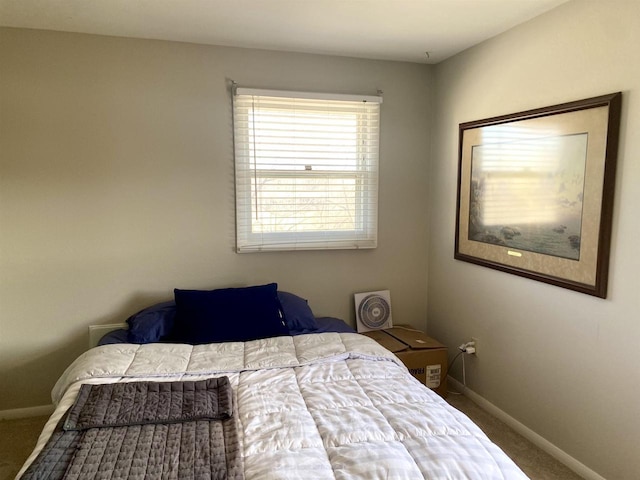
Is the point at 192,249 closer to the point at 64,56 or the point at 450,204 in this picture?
the point at 64,56

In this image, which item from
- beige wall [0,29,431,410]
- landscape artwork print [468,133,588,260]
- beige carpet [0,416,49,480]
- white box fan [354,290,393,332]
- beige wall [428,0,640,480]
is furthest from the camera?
white box fan [354,290,393,332]

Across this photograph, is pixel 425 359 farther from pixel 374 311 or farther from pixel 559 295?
pixel 559 295

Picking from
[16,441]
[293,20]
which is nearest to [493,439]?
[293,20]

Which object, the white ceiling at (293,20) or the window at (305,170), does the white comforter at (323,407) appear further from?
the white ceiling at (293,20)

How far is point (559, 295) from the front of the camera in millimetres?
2281

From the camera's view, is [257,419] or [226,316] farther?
[226,316]

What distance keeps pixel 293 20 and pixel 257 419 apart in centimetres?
201

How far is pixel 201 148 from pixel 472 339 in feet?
7.15

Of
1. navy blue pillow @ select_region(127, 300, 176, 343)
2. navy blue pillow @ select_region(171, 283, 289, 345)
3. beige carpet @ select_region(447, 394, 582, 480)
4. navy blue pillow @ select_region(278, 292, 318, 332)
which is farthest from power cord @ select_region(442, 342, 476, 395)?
navy blue pillow @ select_region(127, 300, 176, 343)

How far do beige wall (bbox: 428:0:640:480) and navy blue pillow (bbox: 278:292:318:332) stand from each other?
41.6 inches

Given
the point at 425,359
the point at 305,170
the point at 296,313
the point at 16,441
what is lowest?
the point at 16,441

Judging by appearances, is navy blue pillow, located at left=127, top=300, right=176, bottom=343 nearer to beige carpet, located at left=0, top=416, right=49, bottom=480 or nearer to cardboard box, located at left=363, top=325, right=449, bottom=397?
beige carpet, located at left=0, top=416, right=49, bottom=480

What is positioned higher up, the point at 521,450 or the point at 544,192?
the point at 544,192

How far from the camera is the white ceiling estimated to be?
221 centimetres
